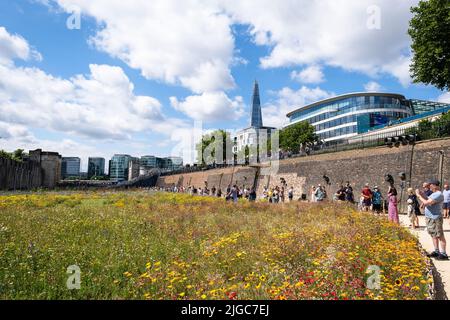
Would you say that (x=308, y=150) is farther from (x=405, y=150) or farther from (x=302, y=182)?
(x=405, y=150)

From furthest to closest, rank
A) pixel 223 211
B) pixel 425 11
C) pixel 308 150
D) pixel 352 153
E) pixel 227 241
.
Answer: pixel 308 150, pixel 352 153, pixel 425 11, pixel 223 211, pixel 227 241

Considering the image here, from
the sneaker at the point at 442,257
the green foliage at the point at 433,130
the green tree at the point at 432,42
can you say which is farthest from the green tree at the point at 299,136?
the sneaker at the point at 442,257

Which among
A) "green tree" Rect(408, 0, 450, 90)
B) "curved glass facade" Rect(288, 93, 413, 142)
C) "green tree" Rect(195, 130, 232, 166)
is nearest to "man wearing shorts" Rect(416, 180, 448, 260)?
"green tree" Rect(408, 0, 450, 90)

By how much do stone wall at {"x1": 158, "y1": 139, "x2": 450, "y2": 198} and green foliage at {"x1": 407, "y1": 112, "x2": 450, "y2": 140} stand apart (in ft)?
2.24

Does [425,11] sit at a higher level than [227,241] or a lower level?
higher

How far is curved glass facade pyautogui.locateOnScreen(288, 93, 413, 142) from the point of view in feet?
241

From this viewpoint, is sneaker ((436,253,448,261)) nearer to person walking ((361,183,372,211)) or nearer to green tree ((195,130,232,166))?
person walking ((361,183,372,211))

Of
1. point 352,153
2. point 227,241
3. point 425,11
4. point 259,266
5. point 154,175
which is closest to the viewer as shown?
point 259,266

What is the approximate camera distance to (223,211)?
15.7 m

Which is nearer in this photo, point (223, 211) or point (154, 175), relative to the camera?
point (223, 211)

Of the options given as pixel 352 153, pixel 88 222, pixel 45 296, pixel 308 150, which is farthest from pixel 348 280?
pixel 308 150

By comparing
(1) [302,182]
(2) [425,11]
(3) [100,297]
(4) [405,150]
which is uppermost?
(2) [425,11]

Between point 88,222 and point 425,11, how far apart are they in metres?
26.2

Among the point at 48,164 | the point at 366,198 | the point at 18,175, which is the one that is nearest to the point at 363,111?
the point at 366,198
